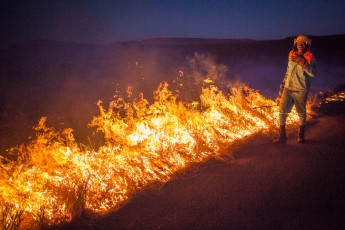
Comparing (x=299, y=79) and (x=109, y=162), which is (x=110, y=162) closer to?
(x=109, y=162)

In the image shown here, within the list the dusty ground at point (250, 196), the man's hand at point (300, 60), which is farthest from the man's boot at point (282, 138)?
the man's hand at point (300, 60)

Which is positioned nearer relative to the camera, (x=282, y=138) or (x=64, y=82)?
(x=282, y=138)

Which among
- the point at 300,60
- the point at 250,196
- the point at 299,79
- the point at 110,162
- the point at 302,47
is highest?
the point at 302,47

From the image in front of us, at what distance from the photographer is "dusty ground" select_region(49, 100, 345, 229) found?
10.4 feet

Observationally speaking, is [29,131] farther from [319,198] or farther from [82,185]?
[319,198]

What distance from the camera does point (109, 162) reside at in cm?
438

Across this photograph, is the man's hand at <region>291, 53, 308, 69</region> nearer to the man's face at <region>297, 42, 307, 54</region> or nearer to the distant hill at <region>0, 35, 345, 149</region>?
the man's face at <region>297, 42, 307, 54</region>

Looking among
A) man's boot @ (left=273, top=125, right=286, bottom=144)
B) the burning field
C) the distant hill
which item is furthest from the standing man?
→ the distant hill

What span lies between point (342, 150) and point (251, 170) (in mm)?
1803

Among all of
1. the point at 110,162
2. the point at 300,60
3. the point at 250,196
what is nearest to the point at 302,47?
the point at 300,60

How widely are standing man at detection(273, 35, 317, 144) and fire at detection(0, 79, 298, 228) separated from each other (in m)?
0.77

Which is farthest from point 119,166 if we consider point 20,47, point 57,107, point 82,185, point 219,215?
point 20,47

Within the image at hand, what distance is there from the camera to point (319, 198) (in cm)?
351

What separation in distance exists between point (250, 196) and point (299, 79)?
2972 millimetres
